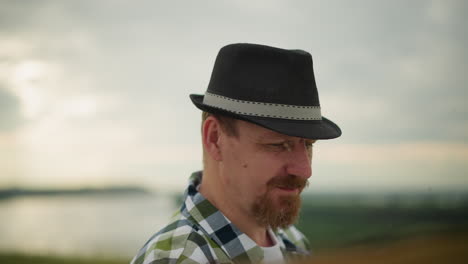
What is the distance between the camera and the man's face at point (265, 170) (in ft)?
7.98

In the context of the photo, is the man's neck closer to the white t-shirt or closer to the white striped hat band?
the white t-shirt

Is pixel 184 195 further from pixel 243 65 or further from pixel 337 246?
pixel 337 246

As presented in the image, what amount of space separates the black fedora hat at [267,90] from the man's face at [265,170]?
84mm

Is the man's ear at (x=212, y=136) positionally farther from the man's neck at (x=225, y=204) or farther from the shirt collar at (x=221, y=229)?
the shirt collar at (x=221, y=229)

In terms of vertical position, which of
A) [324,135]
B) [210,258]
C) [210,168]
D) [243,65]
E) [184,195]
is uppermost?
[243,65]

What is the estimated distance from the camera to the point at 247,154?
2.46 meters

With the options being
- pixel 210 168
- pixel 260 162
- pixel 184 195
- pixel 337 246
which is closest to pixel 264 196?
pixel 260 162

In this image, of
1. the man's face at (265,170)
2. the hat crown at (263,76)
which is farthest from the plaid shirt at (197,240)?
the hat crown at (263,76)

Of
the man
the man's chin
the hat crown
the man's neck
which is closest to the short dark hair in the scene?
the man

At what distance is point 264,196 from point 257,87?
1.97 ft

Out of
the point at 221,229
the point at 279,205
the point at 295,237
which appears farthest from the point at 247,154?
the point at 295,237

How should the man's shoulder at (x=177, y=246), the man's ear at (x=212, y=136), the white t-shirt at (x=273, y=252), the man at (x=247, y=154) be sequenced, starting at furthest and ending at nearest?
the white t-shirt at (x=273, y=252) < the man's ear at (x=212, y=136) < the man at (x=247, y=154) < the man's shoulder at (x=177, y=246)

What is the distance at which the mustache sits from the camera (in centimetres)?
246

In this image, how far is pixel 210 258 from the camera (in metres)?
2.37
